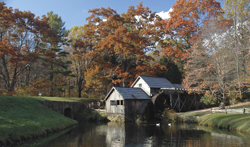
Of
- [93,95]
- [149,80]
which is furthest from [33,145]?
[93,95]

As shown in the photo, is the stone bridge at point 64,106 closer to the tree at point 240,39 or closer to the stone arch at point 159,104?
the stone arch at point 159,104

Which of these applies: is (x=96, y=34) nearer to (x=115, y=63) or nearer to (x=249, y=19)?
(x=115, y=63)

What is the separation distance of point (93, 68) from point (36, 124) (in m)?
23.5

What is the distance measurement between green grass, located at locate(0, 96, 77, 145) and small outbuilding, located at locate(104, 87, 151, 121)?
7338mm

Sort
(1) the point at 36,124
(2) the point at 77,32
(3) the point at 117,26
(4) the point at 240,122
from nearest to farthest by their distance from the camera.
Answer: (1) the point at 36,124
(4) the point at 240,122
(3) the point at 117,26
(2) the point at 77,32

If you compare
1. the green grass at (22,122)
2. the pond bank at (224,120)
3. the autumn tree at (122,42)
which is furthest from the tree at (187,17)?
the green grass at (22,122)

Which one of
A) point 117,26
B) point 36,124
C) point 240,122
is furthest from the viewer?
point 117,26

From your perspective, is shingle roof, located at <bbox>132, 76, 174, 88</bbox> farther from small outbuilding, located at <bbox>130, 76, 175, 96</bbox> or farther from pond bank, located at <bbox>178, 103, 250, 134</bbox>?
pond bank, located at <bbox>178, 103, 250, 134</bbox>

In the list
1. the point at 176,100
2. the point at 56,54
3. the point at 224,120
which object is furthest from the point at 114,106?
the point at 56,54

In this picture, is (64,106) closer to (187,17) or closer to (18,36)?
(18,36)

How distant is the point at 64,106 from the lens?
29.7 meters

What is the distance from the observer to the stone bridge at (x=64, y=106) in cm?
2733

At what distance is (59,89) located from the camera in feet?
135

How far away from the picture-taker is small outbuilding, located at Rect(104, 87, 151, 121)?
29188 millimetres
